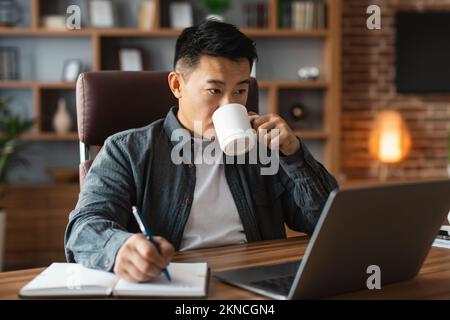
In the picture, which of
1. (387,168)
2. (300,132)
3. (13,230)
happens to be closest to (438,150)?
(387,168)

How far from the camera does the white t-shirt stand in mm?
1429

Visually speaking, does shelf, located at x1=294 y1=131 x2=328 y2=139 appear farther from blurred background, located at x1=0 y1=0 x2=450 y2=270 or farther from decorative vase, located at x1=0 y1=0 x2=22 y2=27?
decorative vase, located at x1=0 y1=0 x2=22 y2=27

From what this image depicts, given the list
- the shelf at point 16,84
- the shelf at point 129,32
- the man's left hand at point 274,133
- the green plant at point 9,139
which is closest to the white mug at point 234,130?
the man's left hand at point 274,133

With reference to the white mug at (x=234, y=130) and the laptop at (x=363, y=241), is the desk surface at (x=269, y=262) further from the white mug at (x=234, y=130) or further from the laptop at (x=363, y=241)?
the white mug at (x=234, y=130)

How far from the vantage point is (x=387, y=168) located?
14.2 feet

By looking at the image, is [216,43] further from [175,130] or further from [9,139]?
[9,139]

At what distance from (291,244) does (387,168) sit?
3163 millimetres

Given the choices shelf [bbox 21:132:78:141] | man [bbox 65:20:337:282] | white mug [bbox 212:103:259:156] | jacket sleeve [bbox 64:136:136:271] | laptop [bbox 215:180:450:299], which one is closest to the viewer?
laptop [bbox 215:180:450:299]

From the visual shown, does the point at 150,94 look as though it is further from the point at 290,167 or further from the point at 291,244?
the point at 291,244

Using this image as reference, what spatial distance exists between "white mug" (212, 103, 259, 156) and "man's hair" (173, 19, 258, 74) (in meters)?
0.20

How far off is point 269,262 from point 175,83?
24.0 inches

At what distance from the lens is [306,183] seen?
1.46 meters

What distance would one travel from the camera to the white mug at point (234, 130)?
4.16ft

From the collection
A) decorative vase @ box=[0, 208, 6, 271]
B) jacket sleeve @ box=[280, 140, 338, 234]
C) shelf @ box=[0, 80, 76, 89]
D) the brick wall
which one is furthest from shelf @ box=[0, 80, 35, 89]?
jacket sleeve @ box=[280, 140, 338, 234]
